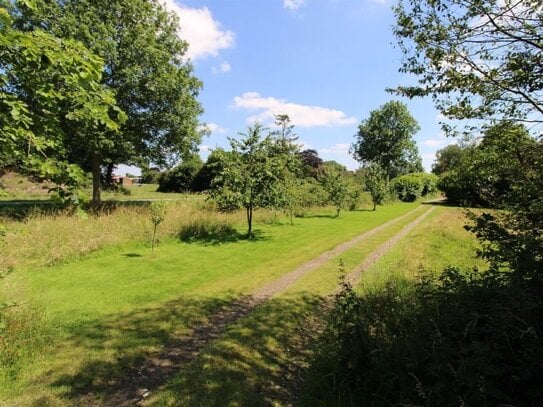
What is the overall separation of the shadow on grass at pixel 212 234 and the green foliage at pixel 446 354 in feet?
32.8

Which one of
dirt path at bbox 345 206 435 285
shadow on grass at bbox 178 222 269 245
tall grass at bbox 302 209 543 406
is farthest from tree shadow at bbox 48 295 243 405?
shadow on grass at bbox 178 222 269 245

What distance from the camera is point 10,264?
30.9ft

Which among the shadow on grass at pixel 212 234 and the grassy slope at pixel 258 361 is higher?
the shadow on grass at pixel 212 234

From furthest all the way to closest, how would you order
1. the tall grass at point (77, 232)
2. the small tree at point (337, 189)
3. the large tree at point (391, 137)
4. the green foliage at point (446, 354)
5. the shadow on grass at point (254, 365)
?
the large tree at point (391, 137) < the small tree at point (337, 189) < the tall grass at point (77, 232) < the shadow on grass at point (254, 365) < the green foliage at point (446, 354)

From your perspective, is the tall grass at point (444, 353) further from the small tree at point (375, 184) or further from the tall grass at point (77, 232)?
the small tree at point (375, 184)

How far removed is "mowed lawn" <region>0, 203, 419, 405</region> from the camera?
4.59m

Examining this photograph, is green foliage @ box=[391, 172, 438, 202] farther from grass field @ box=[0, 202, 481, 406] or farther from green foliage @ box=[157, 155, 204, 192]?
grass field @ box=[0, 202, 481, 406]

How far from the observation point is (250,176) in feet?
48.6

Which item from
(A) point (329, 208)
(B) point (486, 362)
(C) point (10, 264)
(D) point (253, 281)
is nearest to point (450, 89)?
(B) point (486, 362)

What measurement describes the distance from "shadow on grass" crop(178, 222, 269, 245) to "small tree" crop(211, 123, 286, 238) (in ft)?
2.11

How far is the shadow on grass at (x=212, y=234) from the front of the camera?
14259 millimetres

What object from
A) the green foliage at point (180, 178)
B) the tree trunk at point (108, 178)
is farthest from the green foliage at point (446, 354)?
the green foliage at point (180, 178)

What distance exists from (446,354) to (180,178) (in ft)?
166

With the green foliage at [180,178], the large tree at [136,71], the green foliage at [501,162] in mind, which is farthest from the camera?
the green foliage at [180,178]
